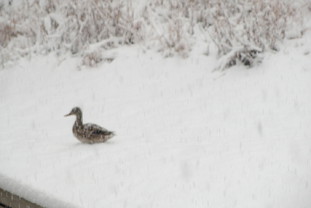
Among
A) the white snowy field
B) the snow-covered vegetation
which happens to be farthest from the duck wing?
the snow-covered vegetation

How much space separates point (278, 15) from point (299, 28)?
1.52 feet

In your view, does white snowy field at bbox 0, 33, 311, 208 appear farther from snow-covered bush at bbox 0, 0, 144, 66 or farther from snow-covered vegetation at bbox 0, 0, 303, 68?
snow-covered bush at bbox 0, 0, 144, 66

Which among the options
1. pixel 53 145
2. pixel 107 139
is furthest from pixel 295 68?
pixel 53 145

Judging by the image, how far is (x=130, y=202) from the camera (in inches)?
155

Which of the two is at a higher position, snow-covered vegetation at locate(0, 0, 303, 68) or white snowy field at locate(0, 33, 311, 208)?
snow-covered vegetation at locate(0, 0, 303, 68)

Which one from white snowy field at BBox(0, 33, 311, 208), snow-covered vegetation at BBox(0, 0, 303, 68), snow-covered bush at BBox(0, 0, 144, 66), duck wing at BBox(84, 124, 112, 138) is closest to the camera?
white snowy field at BBox(0, 33, 311, 208)

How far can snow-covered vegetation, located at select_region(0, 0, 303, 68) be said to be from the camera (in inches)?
309

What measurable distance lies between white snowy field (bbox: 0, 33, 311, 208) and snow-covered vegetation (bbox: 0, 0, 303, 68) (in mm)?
345

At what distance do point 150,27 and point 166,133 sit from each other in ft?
14.7

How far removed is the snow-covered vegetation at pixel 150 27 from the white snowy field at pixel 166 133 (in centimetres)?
34

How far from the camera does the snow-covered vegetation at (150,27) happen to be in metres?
7.85

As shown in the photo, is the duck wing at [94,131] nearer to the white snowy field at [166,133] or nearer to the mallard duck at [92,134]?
the mallard duck at [92,134]

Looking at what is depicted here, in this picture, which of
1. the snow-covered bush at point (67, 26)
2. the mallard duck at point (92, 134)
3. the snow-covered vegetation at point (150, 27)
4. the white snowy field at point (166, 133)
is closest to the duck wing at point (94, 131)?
the mallard duck at point (92, 134)

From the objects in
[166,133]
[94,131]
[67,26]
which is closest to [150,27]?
[67,26]
